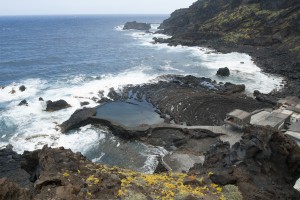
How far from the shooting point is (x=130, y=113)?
53625mm

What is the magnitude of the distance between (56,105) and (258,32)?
247ft

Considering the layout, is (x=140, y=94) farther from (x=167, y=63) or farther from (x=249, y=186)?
(x=249, y=186)

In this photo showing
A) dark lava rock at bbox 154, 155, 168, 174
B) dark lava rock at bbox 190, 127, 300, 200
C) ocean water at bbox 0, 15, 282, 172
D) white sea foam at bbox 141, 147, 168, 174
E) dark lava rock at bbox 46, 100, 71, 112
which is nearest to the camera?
dark lava rock at bbox 190, 127, 300, 200

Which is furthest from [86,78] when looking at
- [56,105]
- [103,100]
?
[56,105]

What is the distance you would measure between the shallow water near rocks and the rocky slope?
27.2 metres

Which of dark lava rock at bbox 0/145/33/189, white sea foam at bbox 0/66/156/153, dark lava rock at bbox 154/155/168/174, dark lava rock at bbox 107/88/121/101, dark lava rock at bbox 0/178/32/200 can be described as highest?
dark lava rock at bbox 0/178/32/200

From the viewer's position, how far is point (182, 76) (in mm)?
72938

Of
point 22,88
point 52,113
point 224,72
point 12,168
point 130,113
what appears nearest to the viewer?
point 12,168

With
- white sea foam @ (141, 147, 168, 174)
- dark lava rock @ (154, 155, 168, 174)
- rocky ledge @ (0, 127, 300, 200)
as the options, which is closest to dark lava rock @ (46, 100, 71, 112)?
white sea foam @ (141, 147, 168, 174)

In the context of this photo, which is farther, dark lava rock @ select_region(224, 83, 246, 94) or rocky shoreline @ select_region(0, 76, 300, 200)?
dark lava rock @ select_region(224, 83, 246, 94)

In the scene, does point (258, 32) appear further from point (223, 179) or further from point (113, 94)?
point (223, 179)

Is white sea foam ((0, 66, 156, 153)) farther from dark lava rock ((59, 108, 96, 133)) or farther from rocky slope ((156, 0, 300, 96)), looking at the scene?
rocky slope ((156, 0, 300, 96))

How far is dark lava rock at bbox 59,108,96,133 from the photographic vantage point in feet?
156

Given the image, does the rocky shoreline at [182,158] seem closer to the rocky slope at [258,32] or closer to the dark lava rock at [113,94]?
the dark lava rock at [113,94]
